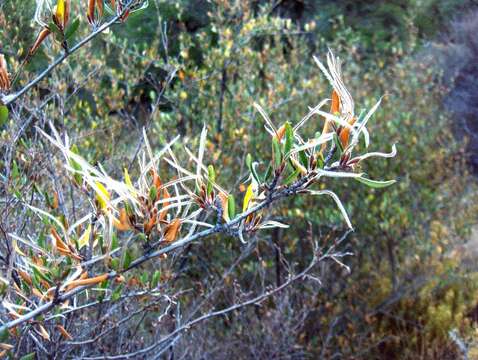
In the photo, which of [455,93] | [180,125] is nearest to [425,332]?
[180,125]

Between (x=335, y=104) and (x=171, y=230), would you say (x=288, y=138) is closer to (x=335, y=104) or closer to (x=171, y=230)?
(x=335, y=104)

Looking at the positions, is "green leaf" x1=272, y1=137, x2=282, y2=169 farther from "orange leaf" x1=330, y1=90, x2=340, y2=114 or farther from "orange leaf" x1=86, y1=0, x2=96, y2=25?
"orange leaf" x1=86, y1=0, x2=96, y2=25

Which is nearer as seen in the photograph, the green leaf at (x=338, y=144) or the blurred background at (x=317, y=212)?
the green leaf at (x=338, y=144)

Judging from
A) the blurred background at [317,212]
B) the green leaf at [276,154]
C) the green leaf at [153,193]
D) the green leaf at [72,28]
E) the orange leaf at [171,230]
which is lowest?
the blurred background at [317,212]

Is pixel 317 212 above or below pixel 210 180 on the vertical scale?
below

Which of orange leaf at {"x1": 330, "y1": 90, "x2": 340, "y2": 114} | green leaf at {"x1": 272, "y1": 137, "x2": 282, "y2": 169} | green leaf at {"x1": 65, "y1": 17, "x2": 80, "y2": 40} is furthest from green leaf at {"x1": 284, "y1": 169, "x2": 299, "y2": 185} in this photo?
green leaf at {"x1": 65, "y1": 17, "x2": 80, "y2": 40}

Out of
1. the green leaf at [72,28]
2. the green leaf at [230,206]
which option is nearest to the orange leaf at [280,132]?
the green leaf at [230,206]

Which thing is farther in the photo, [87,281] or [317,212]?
[317,212]

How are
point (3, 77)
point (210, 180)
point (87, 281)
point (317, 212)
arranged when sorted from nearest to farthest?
point (87, 281), point (210, 180), point (3, 77), point (317, 212)

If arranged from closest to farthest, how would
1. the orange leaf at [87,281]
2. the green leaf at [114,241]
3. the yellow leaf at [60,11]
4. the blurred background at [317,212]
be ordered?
1. the orange leaf at [87,281]
2. the green leaf at [114,241]
3. the yellow leaf at [60,11]
4. the blurred background at [317,212]

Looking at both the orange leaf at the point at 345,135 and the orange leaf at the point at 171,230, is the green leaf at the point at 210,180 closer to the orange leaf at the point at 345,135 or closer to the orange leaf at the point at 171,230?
the orange leaf at the point at 171,230

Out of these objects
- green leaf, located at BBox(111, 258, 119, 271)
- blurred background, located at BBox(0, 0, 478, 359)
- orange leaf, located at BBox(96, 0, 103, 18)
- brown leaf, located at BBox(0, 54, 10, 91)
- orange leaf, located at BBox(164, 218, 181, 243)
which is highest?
orange leaf, located at BBox(96, 0, 103, 18)

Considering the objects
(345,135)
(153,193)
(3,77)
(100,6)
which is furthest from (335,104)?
(3,77)

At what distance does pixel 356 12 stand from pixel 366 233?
6197mm
